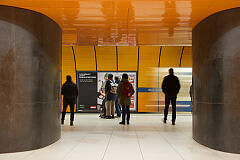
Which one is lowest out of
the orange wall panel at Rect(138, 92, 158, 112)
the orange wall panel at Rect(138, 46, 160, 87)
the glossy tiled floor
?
the glossy tiled floor

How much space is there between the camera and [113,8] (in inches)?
173

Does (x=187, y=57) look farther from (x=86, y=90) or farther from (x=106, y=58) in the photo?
(x=86, y=90)

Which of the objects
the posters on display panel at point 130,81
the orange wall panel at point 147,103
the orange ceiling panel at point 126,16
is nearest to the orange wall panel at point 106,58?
the posters on display panel at point 130,81

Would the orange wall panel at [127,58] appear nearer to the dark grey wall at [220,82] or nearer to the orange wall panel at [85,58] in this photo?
the orange wall panel at [85,58]

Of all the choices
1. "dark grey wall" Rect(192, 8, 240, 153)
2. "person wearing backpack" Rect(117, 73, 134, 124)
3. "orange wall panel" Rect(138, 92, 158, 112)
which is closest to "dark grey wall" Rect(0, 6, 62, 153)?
"person wearing backpack" Rect(117, 73, 134, 124)

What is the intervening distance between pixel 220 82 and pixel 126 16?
236 cm

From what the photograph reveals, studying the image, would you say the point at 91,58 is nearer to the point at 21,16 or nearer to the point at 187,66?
the point at 187,66

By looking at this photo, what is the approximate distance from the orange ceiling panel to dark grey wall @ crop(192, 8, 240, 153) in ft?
1.10

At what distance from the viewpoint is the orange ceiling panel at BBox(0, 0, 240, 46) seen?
4.09m

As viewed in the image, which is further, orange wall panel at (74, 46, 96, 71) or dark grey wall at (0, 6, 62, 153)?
orange wall panel at (74, 46, 96, 71)

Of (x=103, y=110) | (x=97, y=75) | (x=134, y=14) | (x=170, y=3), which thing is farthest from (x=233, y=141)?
(x=97, y=75)

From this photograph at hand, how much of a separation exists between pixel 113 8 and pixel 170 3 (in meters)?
1.10

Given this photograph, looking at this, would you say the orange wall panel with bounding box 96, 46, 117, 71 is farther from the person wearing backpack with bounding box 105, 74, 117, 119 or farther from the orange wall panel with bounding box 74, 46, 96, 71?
the person wearing backpack with bounding box 105, 74, 117, 119

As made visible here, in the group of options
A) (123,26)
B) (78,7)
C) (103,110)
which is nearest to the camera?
(78,7)
